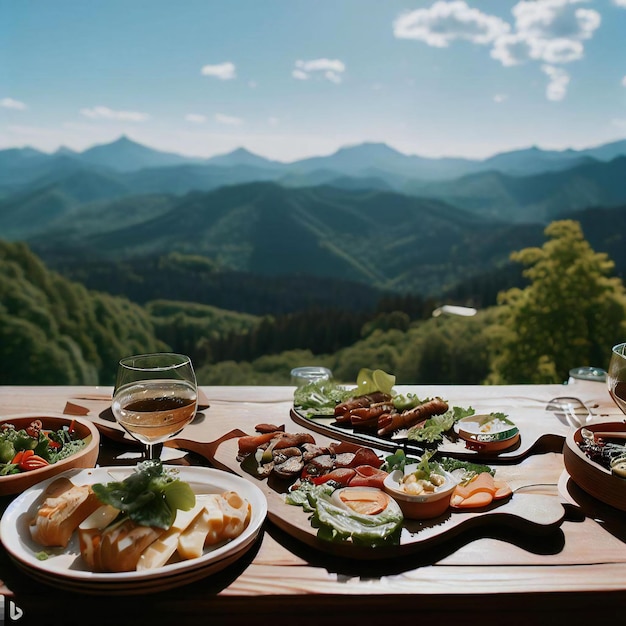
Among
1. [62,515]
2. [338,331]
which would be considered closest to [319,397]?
[62,515]

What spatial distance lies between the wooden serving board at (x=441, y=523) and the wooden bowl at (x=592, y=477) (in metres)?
0.11

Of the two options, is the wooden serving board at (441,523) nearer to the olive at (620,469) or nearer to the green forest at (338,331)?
the olive at (620,469)

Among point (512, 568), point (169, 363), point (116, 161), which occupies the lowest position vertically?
point (512, 568)

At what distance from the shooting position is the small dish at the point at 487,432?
6.10 feet

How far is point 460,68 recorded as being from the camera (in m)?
14.6

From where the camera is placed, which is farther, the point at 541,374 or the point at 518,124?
the point at 518,124

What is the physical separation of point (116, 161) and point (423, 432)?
17061 mm

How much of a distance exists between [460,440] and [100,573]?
115cm

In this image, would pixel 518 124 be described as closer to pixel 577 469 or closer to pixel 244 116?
pixel 244 116

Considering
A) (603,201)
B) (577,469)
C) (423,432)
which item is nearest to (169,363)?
(423,432)

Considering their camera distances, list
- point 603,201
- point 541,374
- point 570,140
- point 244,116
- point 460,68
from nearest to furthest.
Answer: point 541,374 → point 603,201 → point 460,68 → point 570,140 → point 244,116

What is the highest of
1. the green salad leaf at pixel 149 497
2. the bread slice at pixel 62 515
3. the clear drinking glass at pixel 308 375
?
the green salad leaf at pixel 149 497

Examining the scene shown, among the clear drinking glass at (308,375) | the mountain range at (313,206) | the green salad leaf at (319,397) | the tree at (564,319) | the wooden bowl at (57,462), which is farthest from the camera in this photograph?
the mountain range at (313,206)

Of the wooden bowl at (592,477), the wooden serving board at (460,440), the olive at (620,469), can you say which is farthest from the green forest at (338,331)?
the olive at (620,469)
